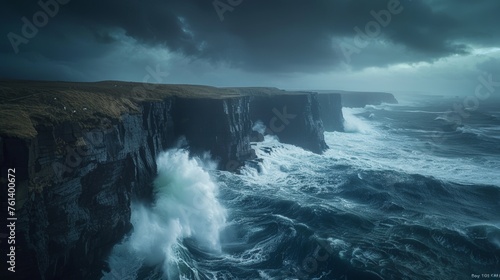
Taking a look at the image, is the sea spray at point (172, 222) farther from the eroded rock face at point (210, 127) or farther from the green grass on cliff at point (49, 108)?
the green grass on cliff at point (49, 108)

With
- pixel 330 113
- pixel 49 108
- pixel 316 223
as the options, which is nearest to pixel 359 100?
pixel 330 113

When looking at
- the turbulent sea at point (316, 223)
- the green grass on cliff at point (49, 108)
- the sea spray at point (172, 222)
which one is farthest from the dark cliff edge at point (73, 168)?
the turbulent sea at point (316, 223)

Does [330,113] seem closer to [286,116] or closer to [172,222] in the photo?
[286,116]

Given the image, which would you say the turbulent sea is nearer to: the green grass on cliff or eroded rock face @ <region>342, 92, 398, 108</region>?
the green grass on cliff

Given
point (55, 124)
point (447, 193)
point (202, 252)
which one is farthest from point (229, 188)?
point (447, 193)

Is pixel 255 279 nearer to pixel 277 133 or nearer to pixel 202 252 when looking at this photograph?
pixel 202 252
